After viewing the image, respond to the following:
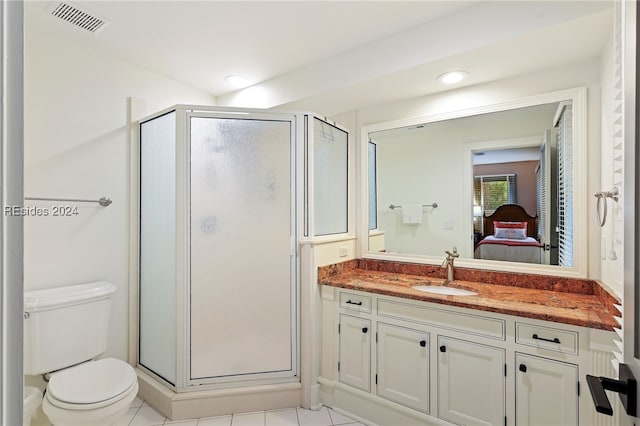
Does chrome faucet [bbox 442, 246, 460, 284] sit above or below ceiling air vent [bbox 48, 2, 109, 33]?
below

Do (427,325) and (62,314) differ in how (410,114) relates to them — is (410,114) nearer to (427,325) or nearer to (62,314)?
(427,325)

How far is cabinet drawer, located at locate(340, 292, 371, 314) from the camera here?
7.02 ft

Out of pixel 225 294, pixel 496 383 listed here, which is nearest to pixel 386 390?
pixel 496 383

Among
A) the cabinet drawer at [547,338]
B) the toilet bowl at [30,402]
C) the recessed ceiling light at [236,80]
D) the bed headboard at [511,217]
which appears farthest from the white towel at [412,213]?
the toilet bowl at [30,402]

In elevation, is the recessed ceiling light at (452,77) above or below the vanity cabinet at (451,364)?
above

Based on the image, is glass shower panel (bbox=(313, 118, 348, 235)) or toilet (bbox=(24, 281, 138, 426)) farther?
glass shower panel (bbox=(313, 118, 348, 235))

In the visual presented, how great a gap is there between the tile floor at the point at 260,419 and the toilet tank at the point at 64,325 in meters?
0.50

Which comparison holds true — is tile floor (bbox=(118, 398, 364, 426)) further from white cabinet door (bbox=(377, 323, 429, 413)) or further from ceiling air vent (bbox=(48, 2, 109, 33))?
ceiling air vent (bbox=(48, 2, 109, 33))

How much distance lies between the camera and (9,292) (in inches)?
14.9

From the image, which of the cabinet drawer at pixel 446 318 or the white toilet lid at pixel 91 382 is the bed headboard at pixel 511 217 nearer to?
the cabinet drawer at pixel 446 318

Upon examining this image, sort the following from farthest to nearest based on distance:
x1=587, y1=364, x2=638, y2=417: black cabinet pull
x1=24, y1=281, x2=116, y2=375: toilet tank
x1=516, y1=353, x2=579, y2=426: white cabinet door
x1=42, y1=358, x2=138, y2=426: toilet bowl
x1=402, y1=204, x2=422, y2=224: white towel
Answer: x1=402, y1=204, x2=422, y2=224: white towel < x1=24, y1=281, x2=116, y2=375: toilet tank < x1=42, y1=358, x2=138, y2=426: toilet bowl < x1=516, y1=353, x2=579, y2=426: white cabinet door < x1=587, y1=364, x2=638, y2=417: black cabinet pull

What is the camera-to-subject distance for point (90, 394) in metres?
1.77

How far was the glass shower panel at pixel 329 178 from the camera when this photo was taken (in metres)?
2.46

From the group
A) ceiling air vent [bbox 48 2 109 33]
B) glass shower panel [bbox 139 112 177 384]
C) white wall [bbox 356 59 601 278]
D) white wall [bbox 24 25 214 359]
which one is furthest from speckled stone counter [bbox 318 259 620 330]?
ceiling air vent [bbox 48 2 109 33]
